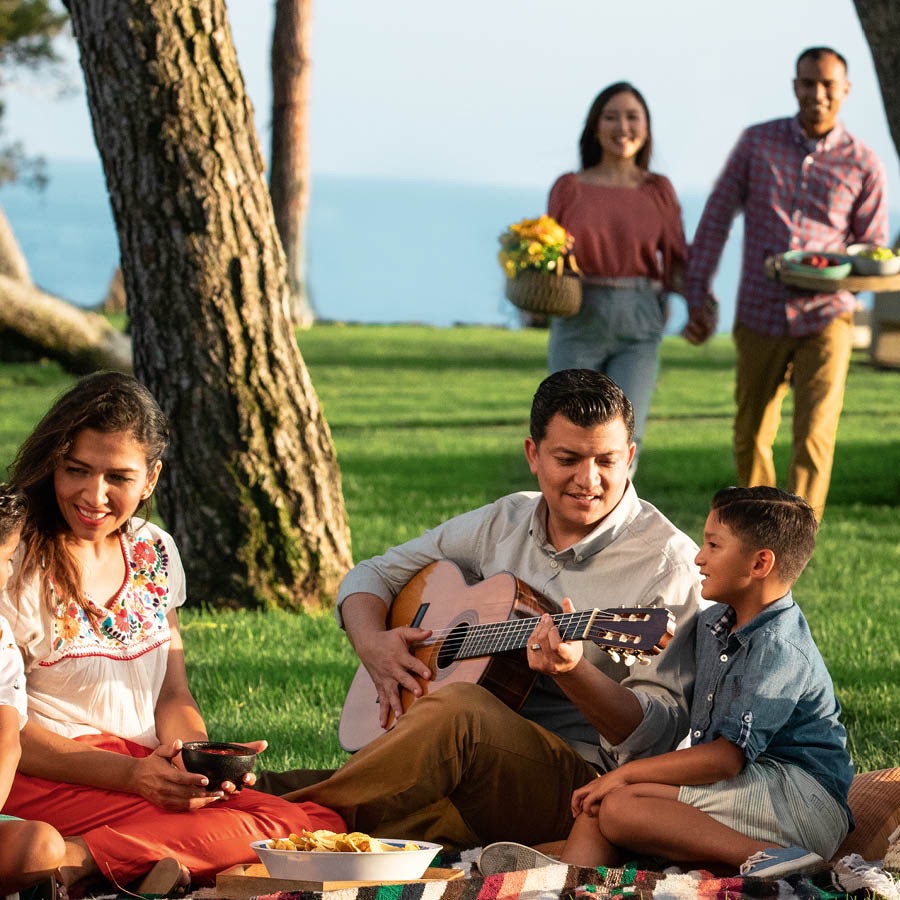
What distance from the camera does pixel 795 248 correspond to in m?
8.35

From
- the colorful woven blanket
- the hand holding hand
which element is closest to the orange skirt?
the colorful woven blanket

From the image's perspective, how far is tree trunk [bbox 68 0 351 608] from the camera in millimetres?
7031

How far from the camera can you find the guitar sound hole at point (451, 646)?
4.34 meters

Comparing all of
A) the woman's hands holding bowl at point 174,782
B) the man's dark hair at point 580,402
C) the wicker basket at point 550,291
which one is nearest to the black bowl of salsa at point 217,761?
the woman's hands holding bowl at point 174,782

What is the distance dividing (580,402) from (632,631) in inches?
27.8

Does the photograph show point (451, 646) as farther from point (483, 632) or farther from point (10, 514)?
point (10, 514)

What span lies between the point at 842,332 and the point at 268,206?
294 cm

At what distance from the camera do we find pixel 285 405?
23.8ft

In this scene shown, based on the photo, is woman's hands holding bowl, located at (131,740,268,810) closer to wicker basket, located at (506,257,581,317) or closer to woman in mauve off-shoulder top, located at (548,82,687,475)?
wicker basket, located at (506,257,581,317)

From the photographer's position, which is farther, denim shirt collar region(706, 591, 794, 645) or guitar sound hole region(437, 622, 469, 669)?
guitar sound hole region(437, 622, 469, 669)

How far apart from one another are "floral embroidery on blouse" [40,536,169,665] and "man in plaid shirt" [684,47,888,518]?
14.5 ft

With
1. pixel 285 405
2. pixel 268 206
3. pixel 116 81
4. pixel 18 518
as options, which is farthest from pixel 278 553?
pixel 18 518

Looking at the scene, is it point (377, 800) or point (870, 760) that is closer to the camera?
point (377, 800)

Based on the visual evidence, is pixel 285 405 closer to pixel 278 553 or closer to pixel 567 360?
pixel 278 553
